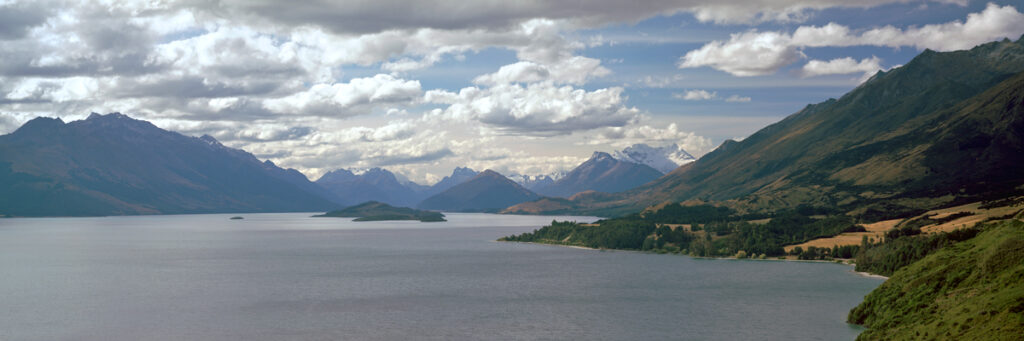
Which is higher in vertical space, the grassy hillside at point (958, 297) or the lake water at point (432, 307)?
the grassy hillside at point (958, 297)

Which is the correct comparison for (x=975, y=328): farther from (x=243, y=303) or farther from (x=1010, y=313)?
(x=243, y=303)

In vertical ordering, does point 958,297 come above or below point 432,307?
above

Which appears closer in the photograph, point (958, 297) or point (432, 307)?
point (958, 297)

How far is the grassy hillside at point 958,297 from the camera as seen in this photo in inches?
3255

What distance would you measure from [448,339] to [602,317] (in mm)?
33087

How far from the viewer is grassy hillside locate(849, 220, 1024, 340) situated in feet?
271

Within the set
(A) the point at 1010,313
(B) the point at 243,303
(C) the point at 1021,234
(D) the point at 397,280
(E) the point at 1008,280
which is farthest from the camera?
(D) the point at 397,280

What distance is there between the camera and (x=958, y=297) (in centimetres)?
9844

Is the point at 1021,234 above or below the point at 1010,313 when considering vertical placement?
above

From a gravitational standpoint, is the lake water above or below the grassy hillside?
below

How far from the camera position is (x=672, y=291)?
553 ft

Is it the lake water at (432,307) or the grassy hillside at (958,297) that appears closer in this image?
the grassy hillside at (958,297)

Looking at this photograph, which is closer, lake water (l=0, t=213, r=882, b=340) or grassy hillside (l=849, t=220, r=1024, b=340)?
grassy hillside (l=849, t=220, r=1024, b=340)

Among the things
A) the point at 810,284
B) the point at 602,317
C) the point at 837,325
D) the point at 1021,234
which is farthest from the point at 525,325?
the point at 810,284
